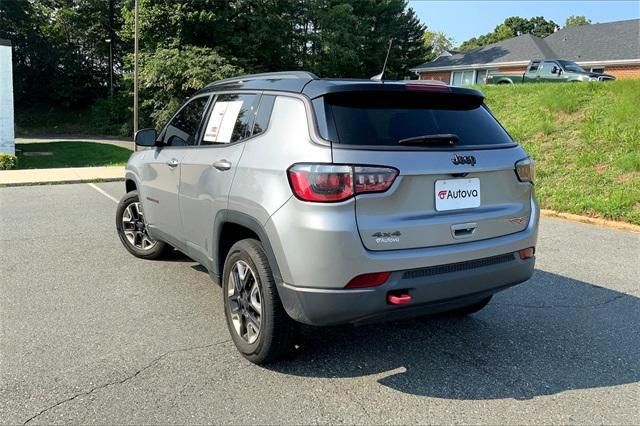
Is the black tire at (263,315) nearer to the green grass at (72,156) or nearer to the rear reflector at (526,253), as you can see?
the rear reflector at (526,253)

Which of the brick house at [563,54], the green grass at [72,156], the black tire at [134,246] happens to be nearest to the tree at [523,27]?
the brick house at [563,54]

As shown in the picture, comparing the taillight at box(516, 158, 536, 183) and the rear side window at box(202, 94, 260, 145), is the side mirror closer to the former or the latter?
the rear side window at box(202, 94, 260, 145)

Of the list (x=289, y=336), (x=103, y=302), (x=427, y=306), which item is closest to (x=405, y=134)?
(x=427, y=306)

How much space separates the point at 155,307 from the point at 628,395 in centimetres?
337

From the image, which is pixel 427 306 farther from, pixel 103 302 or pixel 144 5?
pixel 144 5

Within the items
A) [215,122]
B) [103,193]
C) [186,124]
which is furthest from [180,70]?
[215,122]

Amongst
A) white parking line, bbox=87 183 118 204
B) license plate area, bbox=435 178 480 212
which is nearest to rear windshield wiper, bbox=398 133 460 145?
license plate area, bbox=435 178 480 212

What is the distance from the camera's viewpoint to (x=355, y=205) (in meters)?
2.65

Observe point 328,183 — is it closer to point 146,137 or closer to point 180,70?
point 146,137

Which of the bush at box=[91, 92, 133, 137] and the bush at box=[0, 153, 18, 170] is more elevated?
the bush at box=[91, 92, 133, 137]

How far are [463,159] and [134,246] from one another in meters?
3.87

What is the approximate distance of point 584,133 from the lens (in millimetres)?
10906

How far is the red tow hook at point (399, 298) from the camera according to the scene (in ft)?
9.02

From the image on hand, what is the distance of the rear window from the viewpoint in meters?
2.86
